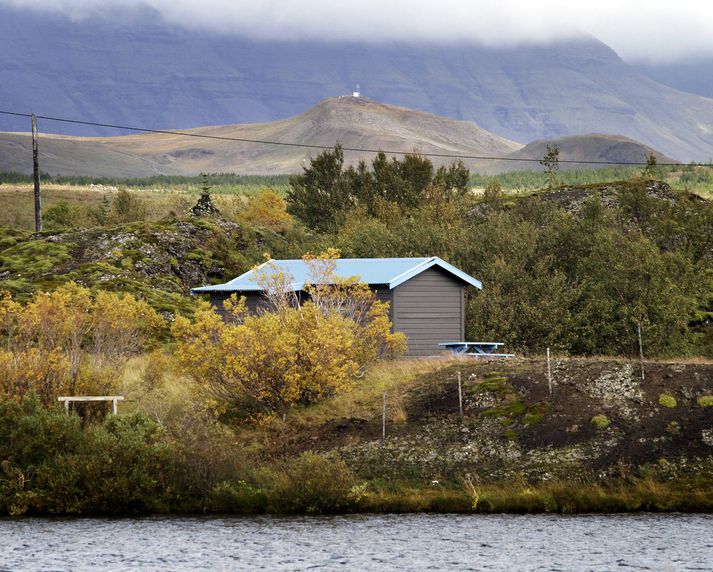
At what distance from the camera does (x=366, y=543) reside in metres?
33.2

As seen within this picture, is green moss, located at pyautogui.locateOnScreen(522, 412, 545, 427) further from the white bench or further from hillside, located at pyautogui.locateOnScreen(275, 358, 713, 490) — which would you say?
the white bench

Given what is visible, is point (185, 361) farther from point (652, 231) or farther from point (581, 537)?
point (652, 231)

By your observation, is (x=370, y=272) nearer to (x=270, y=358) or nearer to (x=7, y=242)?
(x=270, y=358)

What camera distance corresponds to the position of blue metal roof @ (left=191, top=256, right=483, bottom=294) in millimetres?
53344

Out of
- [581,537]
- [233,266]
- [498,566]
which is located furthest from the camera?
[233,266]

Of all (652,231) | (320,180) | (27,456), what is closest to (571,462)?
(27,456)

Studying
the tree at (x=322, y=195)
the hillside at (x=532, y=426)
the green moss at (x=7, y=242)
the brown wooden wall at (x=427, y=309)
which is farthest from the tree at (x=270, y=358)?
the tree at (x=322, y=195)

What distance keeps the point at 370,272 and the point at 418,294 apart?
2531 mm

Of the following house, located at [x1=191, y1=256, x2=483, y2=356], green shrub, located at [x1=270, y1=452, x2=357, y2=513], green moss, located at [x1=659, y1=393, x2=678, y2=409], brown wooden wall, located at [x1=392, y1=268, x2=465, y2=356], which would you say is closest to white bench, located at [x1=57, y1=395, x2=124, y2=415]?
green shrub, located at [x1=270, y1=452, x2=357, y2=513]

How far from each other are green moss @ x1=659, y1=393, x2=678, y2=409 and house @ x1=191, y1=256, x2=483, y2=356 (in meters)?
15.0

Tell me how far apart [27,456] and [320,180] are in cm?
7584

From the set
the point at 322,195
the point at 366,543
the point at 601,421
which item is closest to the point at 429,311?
the point at 601,421

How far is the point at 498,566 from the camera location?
30.6 meters

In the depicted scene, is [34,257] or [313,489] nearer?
[313,489]
